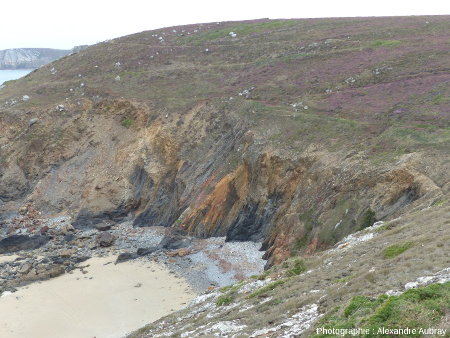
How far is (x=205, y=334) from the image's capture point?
18.5 metres

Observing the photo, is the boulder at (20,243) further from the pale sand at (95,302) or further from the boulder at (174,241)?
the boulder at (174,241)

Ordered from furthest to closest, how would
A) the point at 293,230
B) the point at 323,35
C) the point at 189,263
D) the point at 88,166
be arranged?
the point at 323,35
the point at 88,166
the point at 189,263
the point at 293,230

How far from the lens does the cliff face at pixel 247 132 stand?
1431 inches

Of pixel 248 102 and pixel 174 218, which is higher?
pixel 248 102

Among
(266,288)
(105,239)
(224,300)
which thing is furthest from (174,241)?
(266,288)

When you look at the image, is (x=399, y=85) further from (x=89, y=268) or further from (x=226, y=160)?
(x=89, y=268)

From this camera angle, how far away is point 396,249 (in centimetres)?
1969

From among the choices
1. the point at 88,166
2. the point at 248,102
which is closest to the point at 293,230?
the point at 248,102

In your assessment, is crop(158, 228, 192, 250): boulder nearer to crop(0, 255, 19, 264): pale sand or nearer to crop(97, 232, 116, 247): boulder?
crop(97, 232, 116, 247): boulder

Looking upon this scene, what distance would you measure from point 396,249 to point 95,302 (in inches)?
932

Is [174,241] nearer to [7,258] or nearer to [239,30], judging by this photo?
[7,258]

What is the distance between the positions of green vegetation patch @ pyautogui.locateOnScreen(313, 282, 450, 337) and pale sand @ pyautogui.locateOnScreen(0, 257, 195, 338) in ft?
65.8

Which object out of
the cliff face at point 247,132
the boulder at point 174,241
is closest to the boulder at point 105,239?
the cliff face at point 247,132

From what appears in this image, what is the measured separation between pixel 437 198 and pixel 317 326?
1751cm
